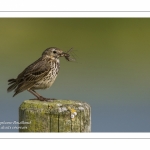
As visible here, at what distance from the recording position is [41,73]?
8.05m

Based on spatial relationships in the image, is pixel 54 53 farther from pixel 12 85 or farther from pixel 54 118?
pixel 54 118

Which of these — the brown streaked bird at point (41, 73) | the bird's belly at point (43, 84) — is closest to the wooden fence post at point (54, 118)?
the brown streaked bird at point (41, 73)

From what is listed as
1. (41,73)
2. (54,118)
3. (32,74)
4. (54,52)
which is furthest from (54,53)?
(54,118)

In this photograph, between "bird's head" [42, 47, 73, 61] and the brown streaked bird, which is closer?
the brown streaked bird

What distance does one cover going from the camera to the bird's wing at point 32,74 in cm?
774

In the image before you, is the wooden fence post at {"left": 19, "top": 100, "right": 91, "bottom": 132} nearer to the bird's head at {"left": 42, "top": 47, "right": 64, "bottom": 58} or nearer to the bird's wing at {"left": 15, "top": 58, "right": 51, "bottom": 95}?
the bird's wing at {"left": 15, "top": 58, "right": 51, "bottom": 95}

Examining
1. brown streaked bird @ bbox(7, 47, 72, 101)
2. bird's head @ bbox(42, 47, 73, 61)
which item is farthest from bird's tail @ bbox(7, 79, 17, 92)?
bird's head @ bbox(42, 47, 73, 61)

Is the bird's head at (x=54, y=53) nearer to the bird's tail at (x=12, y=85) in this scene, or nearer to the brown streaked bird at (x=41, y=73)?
the brown streaked bird at (x=41, y=73)

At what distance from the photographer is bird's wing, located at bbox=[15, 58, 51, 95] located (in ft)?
25.4

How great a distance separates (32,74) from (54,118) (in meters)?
2.55
